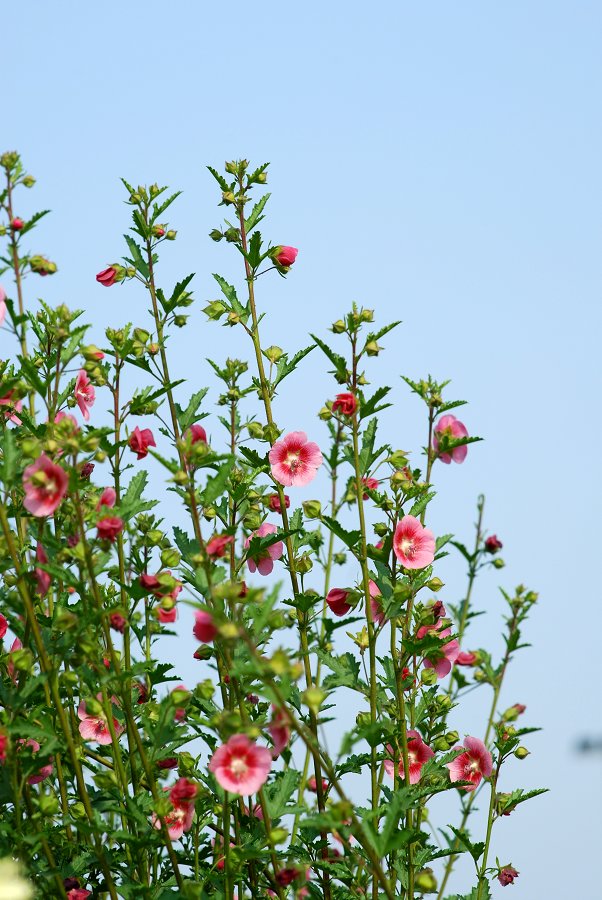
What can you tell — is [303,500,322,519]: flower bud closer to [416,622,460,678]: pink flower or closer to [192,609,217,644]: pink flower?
[416,622,460,678]: pink flower

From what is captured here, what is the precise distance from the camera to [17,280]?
3.85 m

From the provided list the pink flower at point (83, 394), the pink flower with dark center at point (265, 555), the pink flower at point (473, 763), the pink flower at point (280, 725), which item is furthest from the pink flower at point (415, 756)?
the pink flower at point (83, 394)

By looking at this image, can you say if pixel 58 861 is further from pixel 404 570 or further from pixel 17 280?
pixel 17 280

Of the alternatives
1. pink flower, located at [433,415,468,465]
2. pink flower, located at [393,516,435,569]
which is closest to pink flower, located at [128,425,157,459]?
pink flower, located at [393,516,435,569]

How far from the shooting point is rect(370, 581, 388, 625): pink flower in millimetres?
3213

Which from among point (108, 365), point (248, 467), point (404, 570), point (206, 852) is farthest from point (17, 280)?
point (206, 852)

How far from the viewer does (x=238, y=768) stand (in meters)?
2.55

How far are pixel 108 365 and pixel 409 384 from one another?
102 cm

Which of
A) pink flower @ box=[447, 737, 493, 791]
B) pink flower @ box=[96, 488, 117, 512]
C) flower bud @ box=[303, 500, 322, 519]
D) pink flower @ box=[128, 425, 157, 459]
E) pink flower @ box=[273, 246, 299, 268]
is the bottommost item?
pink flower @ box=[447, 737, 493, 791]

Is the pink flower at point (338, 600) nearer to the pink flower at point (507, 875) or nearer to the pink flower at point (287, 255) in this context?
the pink flower at point (287, 255)

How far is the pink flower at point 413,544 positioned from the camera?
3.26 meters

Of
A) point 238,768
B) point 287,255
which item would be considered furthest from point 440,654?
point 287,255

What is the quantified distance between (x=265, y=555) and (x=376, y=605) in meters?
0.45

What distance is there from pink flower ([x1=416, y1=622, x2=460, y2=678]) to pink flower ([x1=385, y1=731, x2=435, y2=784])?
225 mm
